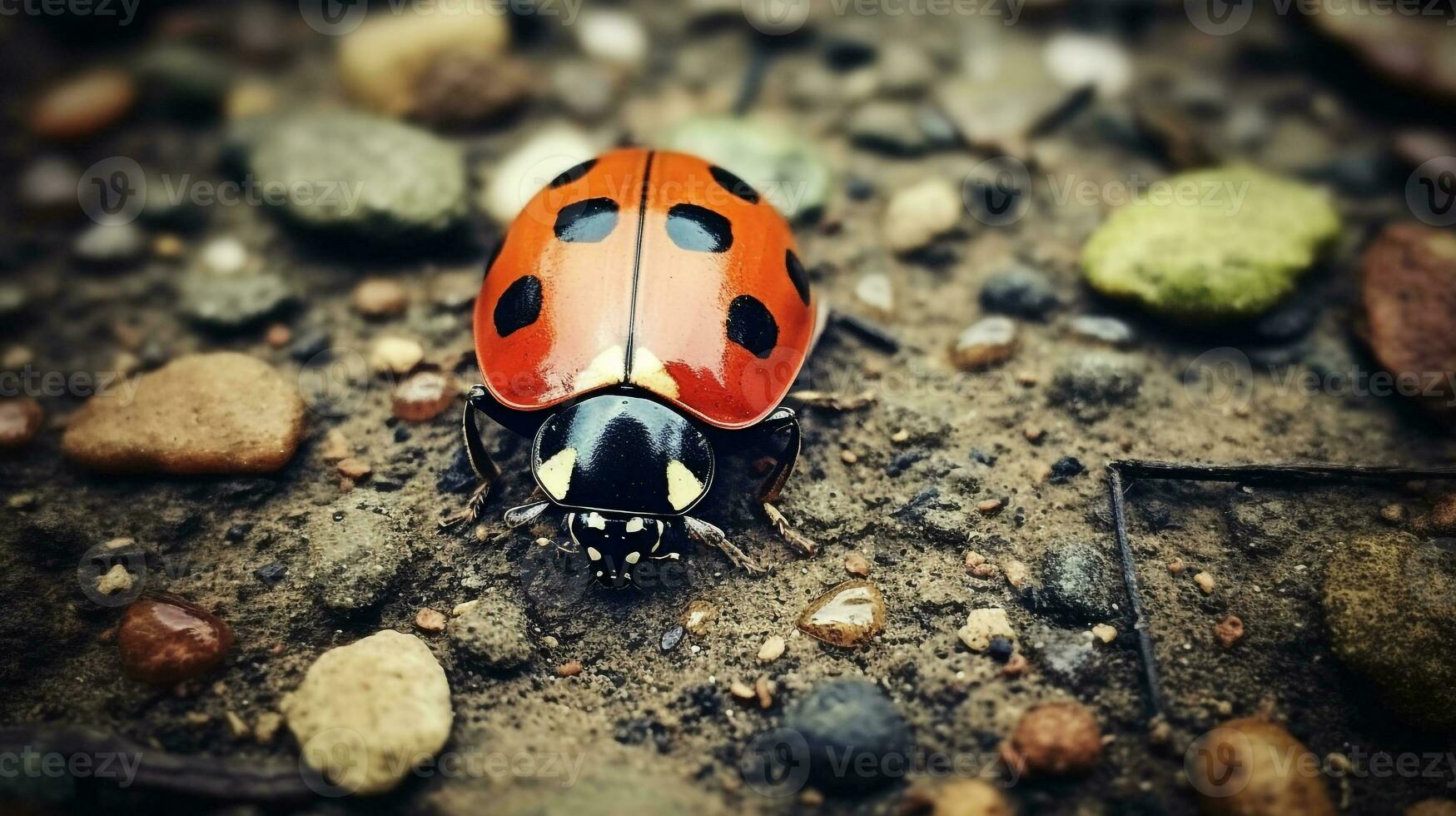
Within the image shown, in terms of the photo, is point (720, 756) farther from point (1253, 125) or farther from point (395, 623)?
point (1253, 125)

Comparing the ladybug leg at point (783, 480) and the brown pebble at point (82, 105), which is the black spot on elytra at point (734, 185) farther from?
the brown pebble at point (82, 105)

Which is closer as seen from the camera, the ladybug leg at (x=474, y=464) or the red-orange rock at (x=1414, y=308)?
the ladybug leg at (x=474, y=464)

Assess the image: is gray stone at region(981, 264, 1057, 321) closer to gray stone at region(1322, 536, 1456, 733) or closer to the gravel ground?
the gravel ground

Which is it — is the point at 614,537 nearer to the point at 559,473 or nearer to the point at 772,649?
the point at 559,473

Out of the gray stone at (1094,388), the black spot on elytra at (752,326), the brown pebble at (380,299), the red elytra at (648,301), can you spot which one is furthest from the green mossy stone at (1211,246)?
the brown pebble at (380,299)

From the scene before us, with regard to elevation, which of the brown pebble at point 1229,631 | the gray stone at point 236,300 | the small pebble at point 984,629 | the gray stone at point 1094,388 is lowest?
the small pebble at point 984,629

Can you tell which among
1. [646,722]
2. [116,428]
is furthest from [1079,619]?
[116,428]

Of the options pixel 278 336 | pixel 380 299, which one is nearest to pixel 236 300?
pixel 278 336
